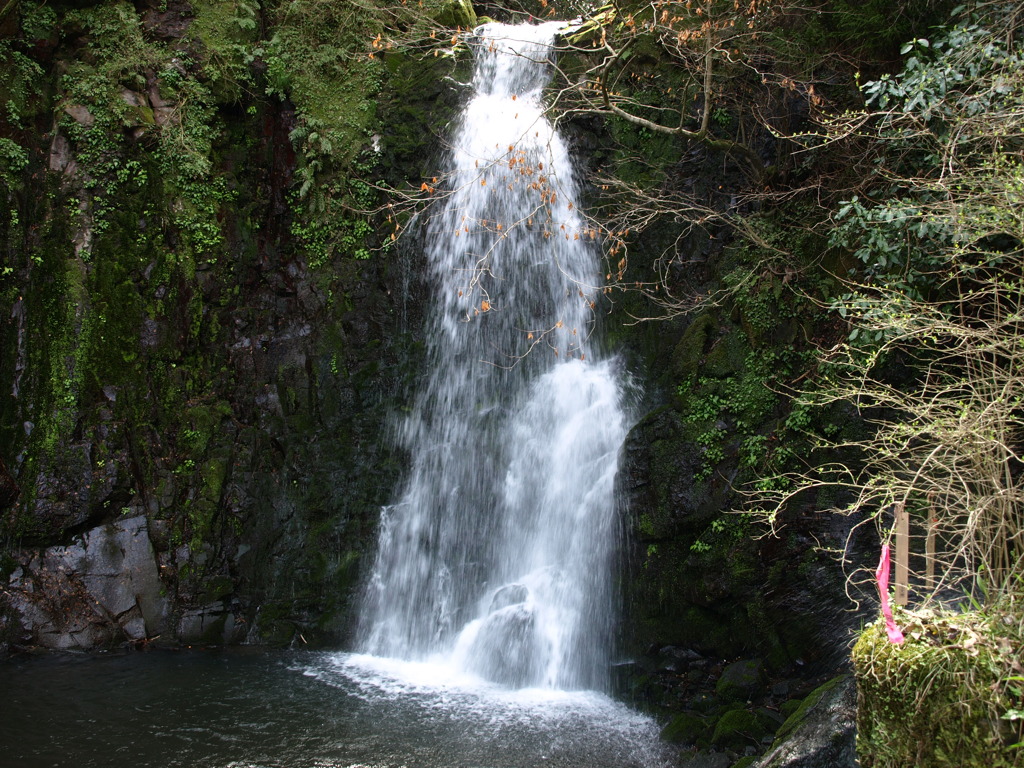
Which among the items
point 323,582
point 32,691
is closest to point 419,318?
point 323,582

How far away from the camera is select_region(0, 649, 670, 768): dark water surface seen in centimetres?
586

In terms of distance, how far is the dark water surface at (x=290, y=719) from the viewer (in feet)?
19.2

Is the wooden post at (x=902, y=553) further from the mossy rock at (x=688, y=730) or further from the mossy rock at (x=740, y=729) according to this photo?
the mossy rock at (x=688, y=730)

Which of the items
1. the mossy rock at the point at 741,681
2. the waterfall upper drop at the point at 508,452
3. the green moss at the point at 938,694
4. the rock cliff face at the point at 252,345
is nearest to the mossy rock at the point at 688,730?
the mossy rock at the point at 741,681

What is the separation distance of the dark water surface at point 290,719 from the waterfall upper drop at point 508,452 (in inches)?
23.8

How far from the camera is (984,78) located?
203 inches

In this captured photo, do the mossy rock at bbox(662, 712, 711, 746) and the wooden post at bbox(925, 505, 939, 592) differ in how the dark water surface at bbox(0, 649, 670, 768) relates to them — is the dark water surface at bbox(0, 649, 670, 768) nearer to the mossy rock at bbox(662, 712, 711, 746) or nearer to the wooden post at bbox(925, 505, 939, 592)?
the mossy rock at bbox(662, 712, 711, 746)

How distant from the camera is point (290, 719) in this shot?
6578 mm

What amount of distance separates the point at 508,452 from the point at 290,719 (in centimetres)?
388

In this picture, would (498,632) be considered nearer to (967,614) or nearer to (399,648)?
(399,648)

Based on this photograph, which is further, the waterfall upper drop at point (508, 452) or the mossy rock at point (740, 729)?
the waterfall upper drop at point (508, 452)

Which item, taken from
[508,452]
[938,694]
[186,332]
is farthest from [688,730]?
[186,332]

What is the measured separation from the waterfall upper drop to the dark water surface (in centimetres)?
60

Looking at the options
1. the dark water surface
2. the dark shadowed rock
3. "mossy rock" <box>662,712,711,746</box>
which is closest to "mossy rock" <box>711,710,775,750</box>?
"mossy rock" <box>662,712,711,746</box>
